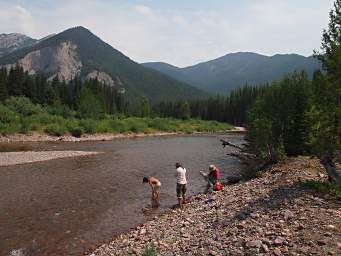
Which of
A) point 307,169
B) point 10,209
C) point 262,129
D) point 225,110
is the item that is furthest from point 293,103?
point 225,110

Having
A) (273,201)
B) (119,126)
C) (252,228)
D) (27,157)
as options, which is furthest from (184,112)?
(252,228)

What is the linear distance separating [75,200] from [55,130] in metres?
54.2

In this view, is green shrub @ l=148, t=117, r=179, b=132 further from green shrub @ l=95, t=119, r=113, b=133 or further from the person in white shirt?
the person in white shirt

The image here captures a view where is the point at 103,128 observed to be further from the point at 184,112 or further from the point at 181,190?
the point at 184,112

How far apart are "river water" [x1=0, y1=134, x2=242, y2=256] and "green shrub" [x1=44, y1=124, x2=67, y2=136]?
3515 centimetres

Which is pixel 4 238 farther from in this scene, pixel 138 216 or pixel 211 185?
pixel 211 185

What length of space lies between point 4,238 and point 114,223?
206 inches

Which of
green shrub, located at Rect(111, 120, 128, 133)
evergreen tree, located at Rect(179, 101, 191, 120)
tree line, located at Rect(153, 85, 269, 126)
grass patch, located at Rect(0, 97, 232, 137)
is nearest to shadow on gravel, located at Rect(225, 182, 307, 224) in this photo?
grass patch, located at Rect(0, 97, 232, 137)

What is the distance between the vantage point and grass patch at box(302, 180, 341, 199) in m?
15.9

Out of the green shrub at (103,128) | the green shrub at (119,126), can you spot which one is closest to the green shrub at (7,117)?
the green shrub at (103,128)

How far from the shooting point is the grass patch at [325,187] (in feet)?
52.1

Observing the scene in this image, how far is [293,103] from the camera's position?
114 feet

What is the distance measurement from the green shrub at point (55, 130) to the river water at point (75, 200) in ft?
115

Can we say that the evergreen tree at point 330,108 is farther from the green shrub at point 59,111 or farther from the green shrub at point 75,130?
the green shrub at point 59,111
